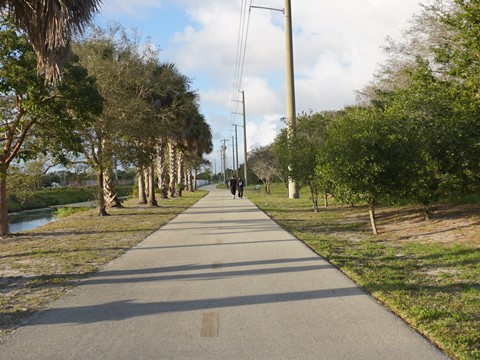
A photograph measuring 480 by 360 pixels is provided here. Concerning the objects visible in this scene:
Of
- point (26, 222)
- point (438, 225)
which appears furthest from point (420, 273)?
point (26, 222)

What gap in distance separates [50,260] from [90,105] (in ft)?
20.0

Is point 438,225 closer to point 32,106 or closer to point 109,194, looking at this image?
point 32,106

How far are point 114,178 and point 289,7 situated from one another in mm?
14599

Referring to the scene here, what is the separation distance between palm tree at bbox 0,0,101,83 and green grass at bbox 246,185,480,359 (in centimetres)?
622

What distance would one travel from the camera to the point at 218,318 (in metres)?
5.43

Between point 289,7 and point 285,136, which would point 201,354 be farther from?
point 289,7

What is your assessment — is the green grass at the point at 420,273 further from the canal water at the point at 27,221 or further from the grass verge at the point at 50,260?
the canal water at the point at 27,221

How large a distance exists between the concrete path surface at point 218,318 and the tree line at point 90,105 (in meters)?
4.62

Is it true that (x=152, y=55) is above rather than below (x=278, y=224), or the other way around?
above

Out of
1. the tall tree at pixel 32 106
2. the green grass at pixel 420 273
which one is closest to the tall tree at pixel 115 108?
the tall tree at pixel 32 106

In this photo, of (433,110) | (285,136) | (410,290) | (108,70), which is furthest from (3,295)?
(285,136)

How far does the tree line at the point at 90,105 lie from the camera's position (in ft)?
40.7

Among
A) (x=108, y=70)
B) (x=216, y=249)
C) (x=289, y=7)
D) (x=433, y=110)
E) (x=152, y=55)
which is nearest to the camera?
(x=216, y=249)

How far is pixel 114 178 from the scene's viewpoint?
26188 mm
